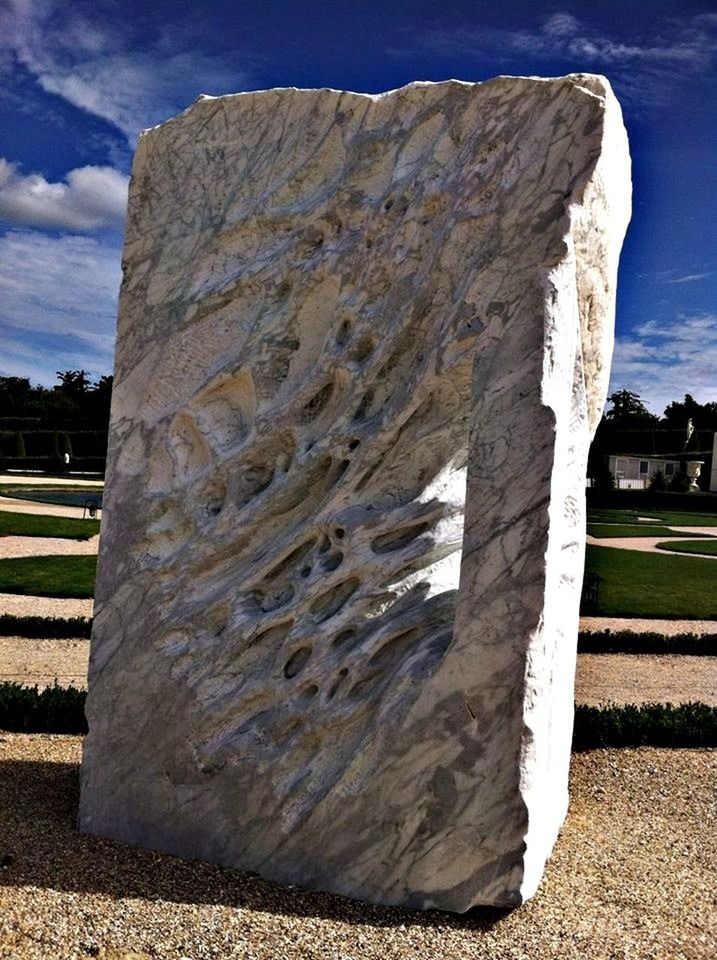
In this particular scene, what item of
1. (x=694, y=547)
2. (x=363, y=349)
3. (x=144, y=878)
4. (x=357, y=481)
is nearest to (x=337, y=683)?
(x=357, y=481)

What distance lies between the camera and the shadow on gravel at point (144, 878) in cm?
414

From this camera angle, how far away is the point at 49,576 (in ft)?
44.5

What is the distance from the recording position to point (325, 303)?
492 cm

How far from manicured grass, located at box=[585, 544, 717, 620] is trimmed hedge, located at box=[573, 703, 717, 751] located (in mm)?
5375

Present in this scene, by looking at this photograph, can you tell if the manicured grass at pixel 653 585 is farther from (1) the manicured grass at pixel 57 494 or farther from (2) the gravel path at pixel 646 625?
(1) the manicured grass at pixel 57 494

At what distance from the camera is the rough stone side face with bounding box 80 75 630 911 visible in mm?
4105

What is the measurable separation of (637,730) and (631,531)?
18.1 m

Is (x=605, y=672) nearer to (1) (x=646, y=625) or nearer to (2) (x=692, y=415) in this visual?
(1) (x=646, y=625)

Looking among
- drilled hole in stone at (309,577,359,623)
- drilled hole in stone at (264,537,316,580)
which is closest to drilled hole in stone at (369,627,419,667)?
drilled hole in stone at (309,577,359,623)

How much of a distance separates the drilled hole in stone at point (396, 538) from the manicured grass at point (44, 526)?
47.3 ft

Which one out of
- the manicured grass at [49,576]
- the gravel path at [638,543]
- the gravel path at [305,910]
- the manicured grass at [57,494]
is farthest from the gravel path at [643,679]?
the manicured grass at [57,494]

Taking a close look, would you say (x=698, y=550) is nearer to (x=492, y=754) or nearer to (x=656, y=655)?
(x=656, y=655)

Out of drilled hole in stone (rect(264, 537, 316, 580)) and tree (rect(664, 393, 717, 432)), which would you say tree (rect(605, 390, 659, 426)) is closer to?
tree (rect(664, 393, 717, 432))

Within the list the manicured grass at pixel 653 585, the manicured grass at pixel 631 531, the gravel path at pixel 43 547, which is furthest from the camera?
the manicured grass at pixel 631 531
